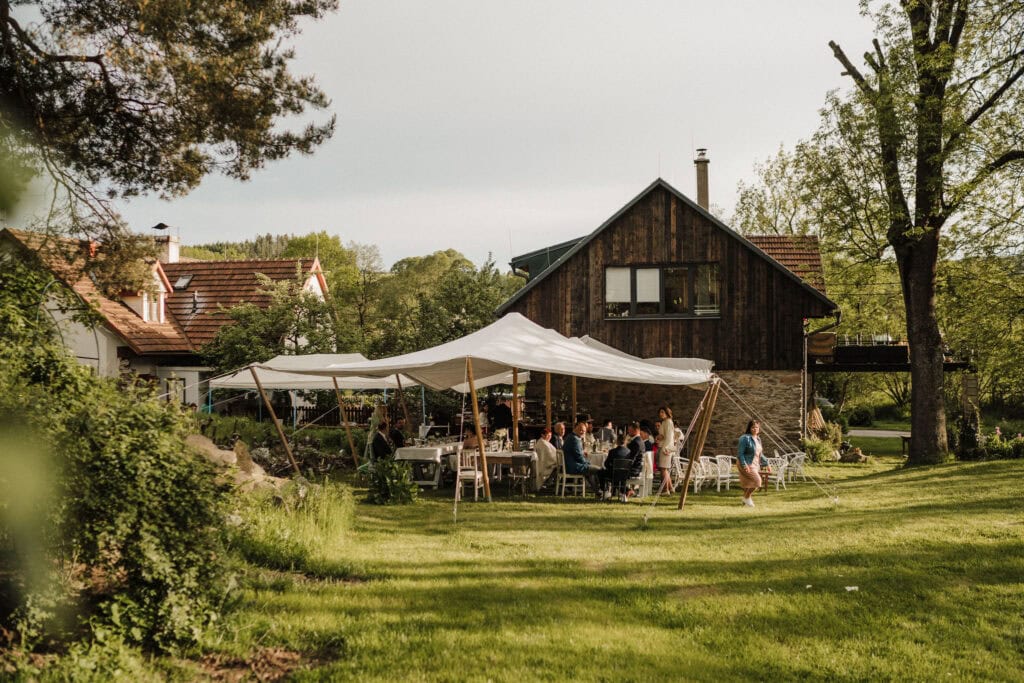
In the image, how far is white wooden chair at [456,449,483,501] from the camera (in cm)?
1400

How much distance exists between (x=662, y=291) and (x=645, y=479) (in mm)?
8073

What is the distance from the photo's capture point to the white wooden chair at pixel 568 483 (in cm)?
1451

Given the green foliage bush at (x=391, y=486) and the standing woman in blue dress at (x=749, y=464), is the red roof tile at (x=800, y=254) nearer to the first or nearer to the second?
the standing woman in blue dress at (x=749, y=464)

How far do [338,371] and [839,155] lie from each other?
12.9 metres

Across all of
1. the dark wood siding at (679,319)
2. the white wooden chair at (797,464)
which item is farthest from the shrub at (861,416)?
the white wooden chair at (797,464)

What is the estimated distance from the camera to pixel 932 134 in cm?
1775

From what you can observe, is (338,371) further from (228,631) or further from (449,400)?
(449,400)

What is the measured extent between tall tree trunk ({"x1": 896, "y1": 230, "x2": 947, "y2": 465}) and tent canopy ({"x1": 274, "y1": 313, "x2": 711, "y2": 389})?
25.4 ft

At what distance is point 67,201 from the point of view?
10.2 m

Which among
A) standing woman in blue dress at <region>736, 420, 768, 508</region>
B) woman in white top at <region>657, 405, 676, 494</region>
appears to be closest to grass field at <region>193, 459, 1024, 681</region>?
standing woman in blue dress at <region>736, 420, 768, 508</region>

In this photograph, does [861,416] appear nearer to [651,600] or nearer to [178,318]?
[178,318]

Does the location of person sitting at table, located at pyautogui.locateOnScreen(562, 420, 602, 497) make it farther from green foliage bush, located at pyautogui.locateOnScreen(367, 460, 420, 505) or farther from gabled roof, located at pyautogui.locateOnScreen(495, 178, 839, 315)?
gabled roof, located at pyautogui.locateOnScreen(495, 178, 839, 315)

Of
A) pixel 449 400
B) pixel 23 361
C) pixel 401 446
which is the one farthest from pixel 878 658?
pixel 449 400

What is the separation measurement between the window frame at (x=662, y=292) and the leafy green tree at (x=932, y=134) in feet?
14.4
